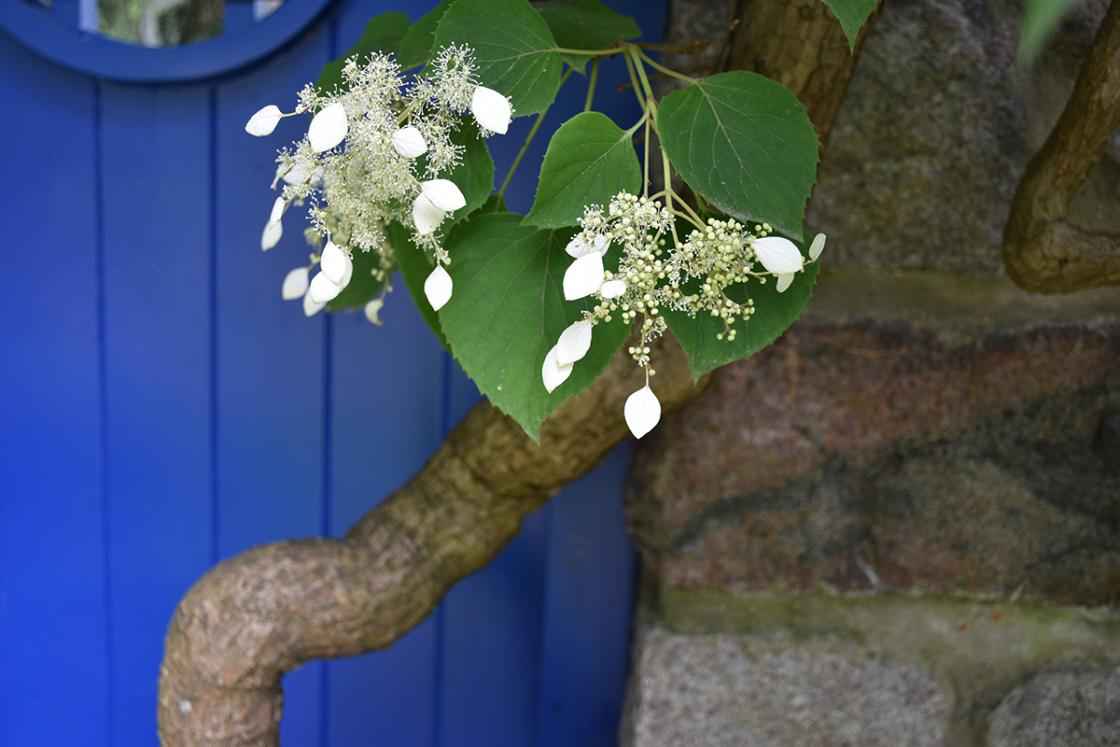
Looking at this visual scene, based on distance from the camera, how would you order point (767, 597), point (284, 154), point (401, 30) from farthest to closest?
point (767, 597) → point (401, 30) → point (284, 154)

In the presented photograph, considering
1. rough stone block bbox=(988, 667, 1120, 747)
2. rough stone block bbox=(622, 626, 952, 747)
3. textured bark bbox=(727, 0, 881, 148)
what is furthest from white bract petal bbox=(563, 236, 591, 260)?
rough stone block bbox=(988, 667, 1120, 747)

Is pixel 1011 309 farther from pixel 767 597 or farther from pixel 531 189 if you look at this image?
pixel 531 189

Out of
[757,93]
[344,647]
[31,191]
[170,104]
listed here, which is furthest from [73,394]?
[757,93]

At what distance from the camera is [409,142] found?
51 centimetres

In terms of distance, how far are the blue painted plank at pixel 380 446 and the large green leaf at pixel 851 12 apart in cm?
63

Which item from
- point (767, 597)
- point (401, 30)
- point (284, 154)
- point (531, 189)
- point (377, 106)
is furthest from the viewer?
point (531, 189)

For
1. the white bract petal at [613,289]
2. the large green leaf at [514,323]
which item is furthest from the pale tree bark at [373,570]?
the white bract petal at [613,289]

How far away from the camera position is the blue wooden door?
3.45 ft

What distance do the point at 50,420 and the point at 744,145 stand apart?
0.87m

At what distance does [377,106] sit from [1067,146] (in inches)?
18.4

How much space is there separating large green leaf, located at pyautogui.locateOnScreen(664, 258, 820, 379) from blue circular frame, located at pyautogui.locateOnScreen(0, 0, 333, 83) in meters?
0.63

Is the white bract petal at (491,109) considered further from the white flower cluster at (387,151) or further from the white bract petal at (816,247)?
the white bract petal at (816,247)

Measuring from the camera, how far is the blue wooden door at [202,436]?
105 cm

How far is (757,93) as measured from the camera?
569 mm
